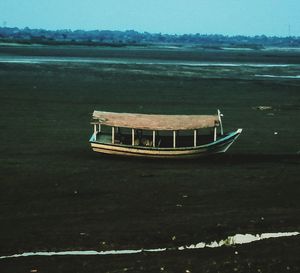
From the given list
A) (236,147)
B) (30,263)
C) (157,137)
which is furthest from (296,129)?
(30,263)

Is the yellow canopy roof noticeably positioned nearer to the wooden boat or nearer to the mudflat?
the wooden boat

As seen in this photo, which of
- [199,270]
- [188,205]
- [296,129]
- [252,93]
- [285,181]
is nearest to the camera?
[199,270]

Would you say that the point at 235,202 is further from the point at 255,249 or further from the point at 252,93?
the point at 252,93

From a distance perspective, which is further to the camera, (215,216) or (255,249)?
(215,216)

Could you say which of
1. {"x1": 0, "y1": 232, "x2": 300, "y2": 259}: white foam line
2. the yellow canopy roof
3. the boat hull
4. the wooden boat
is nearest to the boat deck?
the wooden boat

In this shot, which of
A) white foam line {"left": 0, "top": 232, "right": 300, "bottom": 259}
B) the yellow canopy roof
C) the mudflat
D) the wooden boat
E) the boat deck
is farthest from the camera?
the boat deck

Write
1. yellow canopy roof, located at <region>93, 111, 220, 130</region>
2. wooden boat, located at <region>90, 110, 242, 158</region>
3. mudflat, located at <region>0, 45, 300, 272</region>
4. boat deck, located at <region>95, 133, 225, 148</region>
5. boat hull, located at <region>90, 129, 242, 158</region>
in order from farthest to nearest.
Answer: boat deck, located at <region>95, 133, 225, 148</region> → yellow canopy roof, located at <region>93, 111, 220, 130</region> → wooden boat, located at <region>90, 110, 242, 158</region> → boat hull, located at <region>90, 129, 242, 158</region> → mudflat, located at <region>0, 45, 300, 272</region>

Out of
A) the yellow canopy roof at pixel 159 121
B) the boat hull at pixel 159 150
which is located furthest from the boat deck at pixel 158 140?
the boat hull at pixel 159 150

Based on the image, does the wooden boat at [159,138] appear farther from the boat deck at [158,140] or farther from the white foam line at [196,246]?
the white foam line at [196,246]
